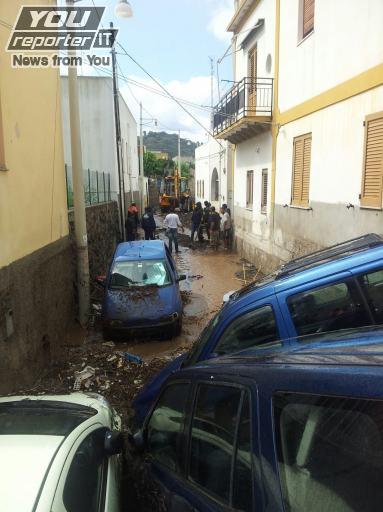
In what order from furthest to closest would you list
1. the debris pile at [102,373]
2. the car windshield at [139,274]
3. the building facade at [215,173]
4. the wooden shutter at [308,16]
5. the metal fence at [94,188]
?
1. the building facade at [215,173]
2. the metal fence at [94,188]
3. the wooden shutter at [308,16]
4. the car windshield at [139,274]
5. the debris pile at [102,373]

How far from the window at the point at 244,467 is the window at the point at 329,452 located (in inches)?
6.7

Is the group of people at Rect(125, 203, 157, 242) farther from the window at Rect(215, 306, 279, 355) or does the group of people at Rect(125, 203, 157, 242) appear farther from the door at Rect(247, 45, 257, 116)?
the window at Rect(215, 306, 279, 355)

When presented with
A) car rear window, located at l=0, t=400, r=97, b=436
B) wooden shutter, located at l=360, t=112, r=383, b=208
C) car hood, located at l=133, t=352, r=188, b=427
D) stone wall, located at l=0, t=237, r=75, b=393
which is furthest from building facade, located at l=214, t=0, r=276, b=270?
car rear window, located at l=0, t=400, r=97, b=436

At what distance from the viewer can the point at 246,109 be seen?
13094 mm

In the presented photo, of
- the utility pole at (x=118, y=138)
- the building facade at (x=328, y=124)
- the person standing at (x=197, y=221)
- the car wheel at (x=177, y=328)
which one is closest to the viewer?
the building facade at (x=328, y=124)

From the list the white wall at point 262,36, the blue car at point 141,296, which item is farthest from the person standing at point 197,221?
the blue car at point 141,296

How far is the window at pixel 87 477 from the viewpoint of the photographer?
2.06 metres

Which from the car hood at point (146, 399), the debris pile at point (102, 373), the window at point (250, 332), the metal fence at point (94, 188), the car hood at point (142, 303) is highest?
the metal fence at point (94, 188)

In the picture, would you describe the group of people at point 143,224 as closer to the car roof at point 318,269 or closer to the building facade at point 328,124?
the building facade at point 328,124

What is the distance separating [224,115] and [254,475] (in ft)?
50.6

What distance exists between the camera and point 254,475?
148cm

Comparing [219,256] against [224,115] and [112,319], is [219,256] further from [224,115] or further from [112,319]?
[112,319]

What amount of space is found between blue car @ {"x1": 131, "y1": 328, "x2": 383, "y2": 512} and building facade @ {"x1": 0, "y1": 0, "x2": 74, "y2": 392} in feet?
13.1

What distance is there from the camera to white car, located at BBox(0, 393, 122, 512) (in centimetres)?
191
